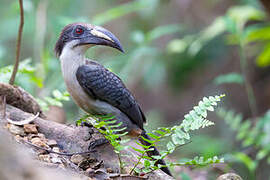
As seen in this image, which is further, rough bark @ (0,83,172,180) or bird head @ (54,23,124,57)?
bird head @ (54,23,124,57)

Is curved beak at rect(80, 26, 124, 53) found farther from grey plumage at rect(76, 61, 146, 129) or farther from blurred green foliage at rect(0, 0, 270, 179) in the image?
blurred green foliage at rect(0, 0, 270, 179)

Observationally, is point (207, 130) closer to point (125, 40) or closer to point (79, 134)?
point (125, 40)

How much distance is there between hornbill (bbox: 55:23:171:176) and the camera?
14.8 feet

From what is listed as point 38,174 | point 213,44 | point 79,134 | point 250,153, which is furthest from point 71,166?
point 213,44

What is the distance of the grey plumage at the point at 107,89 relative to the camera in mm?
4496

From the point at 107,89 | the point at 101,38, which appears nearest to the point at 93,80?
the point at 107,89

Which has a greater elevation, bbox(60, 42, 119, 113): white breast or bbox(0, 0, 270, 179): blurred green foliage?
bbox(0, 0, 270, 179): blurred green foliage

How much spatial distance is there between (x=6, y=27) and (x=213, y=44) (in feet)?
16.4

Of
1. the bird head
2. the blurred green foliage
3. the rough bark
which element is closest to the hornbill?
the bird head

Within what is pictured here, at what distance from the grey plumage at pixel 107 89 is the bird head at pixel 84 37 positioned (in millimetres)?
261

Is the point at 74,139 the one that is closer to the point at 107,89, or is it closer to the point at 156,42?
the point at 107,89

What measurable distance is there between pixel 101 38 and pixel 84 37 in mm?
214

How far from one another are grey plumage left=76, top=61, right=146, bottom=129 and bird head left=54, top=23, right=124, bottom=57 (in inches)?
10.3

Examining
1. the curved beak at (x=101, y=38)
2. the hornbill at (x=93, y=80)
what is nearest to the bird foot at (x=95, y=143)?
the hornbill at (x=93, y=80)
